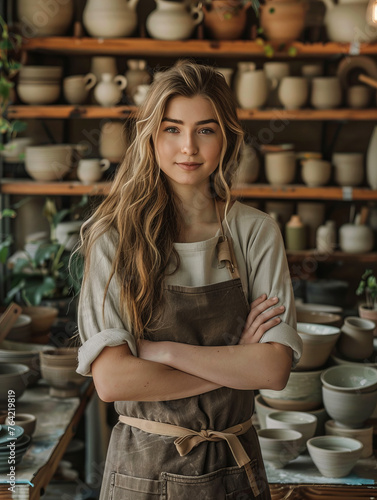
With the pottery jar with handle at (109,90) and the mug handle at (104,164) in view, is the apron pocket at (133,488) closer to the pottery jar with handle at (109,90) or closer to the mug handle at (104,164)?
the mug handle at (104,164)

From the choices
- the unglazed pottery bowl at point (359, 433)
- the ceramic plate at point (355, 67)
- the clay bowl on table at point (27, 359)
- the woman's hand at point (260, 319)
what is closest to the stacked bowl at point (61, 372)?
the clay bowl on table at point (27, 359)

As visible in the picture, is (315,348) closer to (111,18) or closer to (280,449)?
(280,449)

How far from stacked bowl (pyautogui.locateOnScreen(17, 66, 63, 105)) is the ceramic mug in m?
0.39

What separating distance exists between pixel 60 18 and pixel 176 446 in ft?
9.29

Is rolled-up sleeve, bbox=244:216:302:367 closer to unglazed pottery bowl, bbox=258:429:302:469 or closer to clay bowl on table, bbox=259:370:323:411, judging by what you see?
unglazed pottery bowl, bbox=258:429:302:469

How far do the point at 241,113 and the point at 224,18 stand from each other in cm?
49

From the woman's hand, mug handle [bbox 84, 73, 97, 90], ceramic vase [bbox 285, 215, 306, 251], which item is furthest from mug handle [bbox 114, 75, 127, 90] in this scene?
the woman's hand

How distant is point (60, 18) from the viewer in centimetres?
359

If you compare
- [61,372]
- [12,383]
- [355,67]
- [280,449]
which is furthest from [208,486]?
[355,67]

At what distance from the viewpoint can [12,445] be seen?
172cm

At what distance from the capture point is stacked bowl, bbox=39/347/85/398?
222 cm

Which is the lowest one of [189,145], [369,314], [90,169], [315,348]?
[369,314]

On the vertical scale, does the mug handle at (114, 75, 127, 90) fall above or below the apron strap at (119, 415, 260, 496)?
above

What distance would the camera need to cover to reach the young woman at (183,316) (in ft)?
4.43
